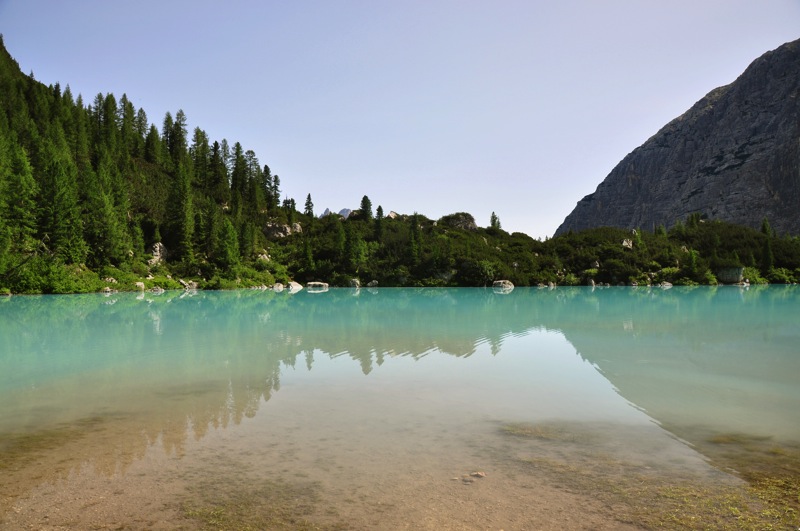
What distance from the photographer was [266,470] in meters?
6.55

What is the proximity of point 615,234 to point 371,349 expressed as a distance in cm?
11699

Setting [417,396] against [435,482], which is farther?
[417,396]

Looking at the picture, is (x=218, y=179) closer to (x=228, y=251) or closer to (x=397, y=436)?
(x=228, y=251)

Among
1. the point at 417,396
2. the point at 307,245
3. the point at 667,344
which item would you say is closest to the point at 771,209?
the point at 307,245

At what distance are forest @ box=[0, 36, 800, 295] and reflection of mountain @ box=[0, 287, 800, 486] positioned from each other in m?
39.0

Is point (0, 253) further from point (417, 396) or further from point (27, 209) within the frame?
point (417, 396)

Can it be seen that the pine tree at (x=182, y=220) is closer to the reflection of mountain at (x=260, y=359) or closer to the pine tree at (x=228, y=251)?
the pine tree at (x=228, y=251)

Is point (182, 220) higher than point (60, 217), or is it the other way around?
point (182, 220)

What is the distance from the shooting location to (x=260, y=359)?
1580cm

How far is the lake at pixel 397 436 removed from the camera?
539 cm

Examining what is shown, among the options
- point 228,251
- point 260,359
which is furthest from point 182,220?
point 260,359

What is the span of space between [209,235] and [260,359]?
8369cm

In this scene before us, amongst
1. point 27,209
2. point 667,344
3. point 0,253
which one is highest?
point 27,209

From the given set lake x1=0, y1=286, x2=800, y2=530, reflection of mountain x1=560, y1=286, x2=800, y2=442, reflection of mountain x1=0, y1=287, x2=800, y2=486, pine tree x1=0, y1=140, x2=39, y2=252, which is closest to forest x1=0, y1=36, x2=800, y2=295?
pine tree x1=0, y1=140, x2=39, y2=252
